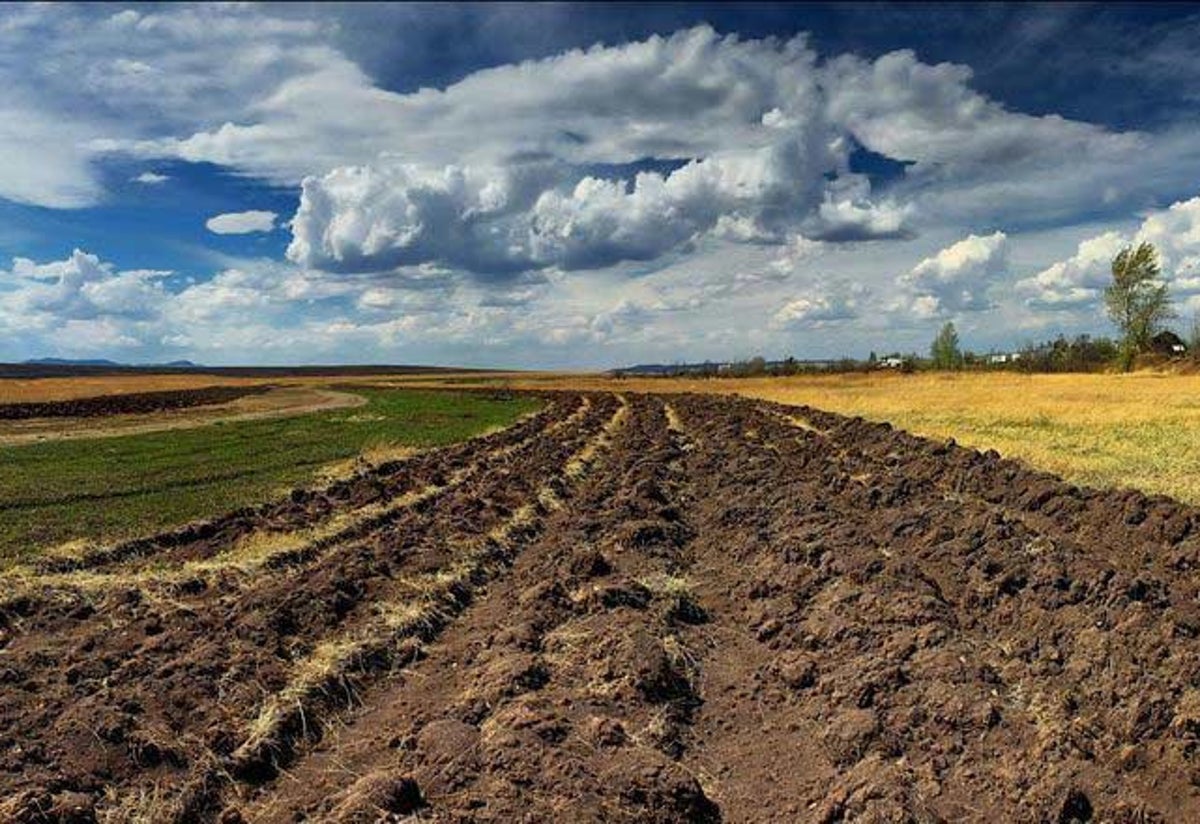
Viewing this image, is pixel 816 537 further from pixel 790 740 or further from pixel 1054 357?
pixel 1054 357

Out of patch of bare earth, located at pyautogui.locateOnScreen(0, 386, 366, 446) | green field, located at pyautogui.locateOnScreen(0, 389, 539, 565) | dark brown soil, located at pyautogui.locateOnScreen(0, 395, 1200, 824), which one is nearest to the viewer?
dark brown soil, located at pyautogui.locateOnScreen(0, 395, 1200, 824)

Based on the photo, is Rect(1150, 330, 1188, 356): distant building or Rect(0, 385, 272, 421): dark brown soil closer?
Rect(0, 385, 272, 421): dark brown soil

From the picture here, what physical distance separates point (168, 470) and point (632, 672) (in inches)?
795

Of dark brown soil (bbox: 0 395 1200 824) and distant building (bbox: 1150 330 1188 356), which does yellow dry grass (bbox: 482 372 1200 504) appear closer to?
dark brown soil (bbox: 0 395 1200 824)

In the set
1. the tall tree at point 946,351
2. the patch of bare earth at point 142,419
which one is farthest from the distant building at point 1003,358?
the patch of bare earth at point 142,419

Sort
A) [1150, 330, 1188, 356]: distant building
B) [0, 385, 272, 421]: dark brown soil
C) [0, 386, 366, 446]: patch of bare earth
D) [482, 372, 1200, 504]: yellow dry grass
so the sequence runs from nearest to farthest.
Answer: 1. [482, 372, 1200, 504]: yellow dry grass
2. [0, 386, 366, 446]: patch of bare earth
3. [0, 385, 272, 421]: dark brown soil
4. [1150, 330, 1188, 356]: distant building

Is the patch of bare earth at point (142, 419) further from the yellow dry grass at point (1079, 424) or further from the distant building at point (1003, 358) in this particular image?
the distant building at point (1003, 358)

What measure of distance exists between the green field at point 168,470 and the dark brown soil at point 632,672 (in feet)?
7.76

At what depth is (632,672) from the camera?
9.12 metres

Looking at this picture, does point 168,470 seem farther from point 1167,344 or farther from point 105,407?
point 1167,344

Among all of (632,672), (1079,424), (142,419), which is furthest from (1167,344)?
(632,672)

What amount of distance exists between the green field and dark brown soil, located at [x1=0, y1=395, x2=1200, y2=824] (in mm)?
2364

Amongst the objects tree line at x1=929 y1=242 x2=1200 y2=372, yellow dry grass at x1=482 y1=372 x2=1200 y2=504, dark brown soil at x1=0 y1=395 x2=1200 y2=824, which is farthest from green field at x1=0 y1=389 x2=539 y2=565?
tree line at x1=929 y1=242 x2=1200 y2=372

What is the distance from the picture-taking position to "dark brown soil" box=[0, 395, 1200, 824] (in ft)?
22.5
